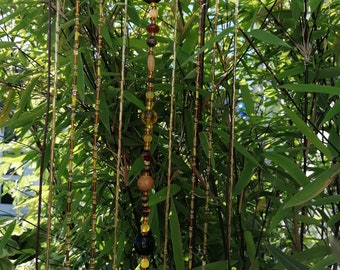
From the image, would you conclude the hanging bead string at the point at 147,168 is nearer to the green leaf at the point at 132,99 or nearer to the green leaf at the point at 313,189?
the green leaf at the point at 132,99

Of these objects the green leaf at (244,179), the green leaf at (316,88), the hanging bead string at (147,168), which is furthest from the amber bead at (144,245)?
the green leaf at (316,88)

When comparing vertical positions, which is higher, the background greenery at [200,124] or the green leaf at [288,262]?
the background greenery at [200,124]

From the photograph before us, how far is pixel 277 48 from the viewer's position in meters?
0.92

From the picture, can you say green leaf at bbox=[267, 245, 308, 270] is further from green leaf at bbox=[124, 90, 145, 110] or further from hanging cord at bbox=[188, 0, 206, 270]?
green leaf at bbox=[124, 90, 145, 110]

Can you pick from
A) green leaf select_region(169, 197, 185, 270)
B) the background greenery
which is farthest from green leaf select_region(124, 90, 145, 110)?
green leaf select_region(169, 197, 185, 270)

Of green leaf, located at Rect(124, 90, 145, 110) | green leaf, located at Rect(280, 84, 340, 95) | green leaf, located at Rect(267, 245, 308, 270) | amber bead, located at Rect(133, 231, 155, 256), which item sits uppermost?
green leaf, located at Rect(124, 90, 145, 110)

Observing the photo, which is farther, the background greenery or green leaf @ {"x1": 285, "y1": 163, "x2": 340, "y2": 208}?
the background greenery

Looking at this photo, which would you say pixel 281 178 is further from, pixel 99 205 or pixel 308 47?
pixel 99 205

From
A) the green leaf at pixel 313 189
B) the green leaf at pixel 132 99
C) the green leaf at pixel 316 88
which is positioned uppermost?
the green leaf at pixel 132 99

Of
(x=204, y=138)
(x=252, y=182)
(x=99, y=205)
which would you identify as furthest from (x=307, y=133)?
(x=99, y=205)

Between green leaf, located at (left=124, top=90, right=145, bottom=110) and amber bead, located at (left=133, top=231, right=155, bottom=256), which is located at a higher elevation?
green leaf, located at (left=124, top=90, right=145, bottom=110)

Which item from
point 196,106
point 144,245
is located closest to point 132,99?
point 196,106

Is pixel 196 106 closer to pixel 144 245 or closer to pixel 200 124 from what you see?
pixel 200 124

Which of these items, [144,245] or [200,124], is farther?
[200,124]
